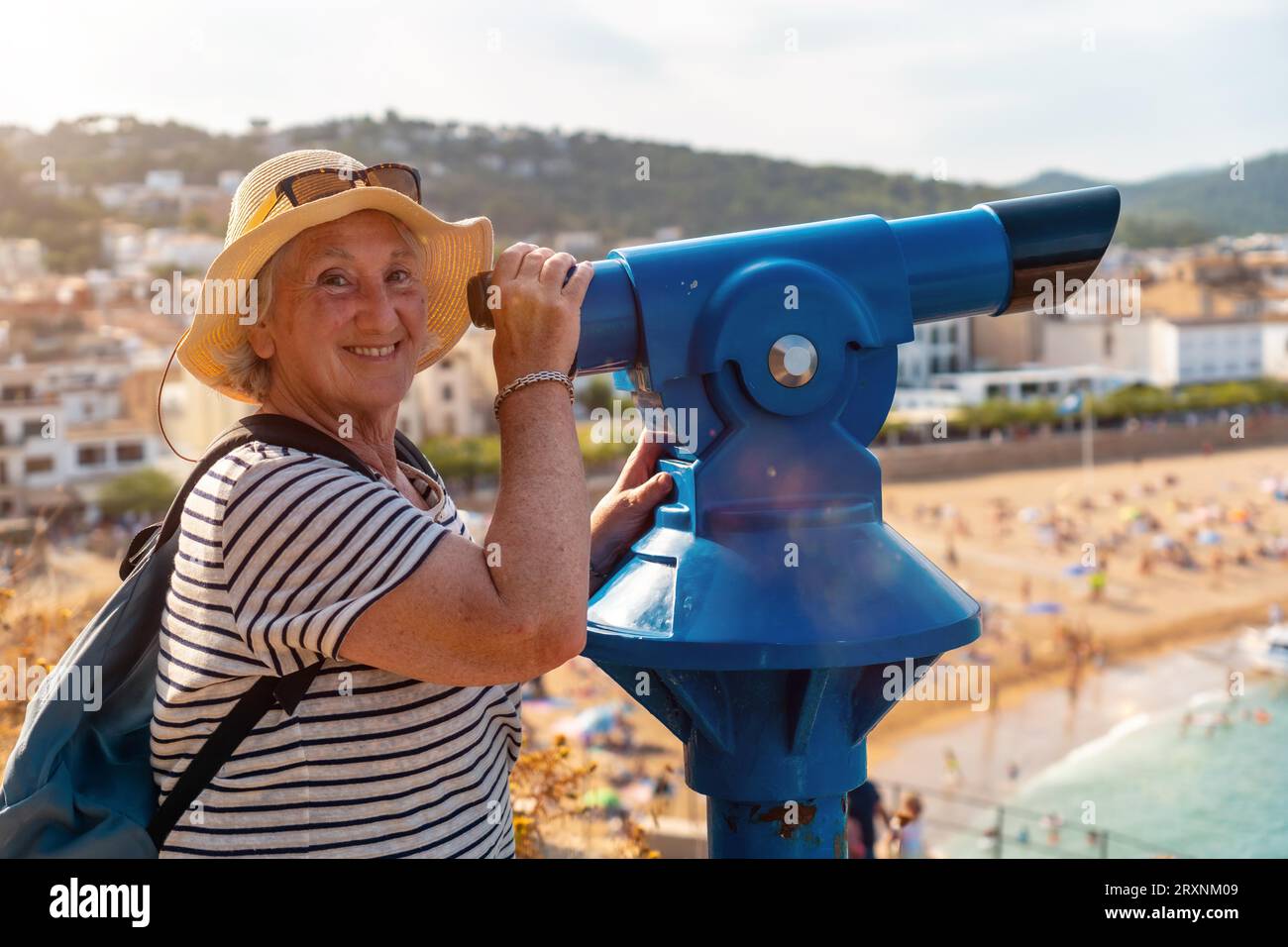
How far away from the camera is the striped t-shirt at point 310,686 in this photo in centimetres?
120

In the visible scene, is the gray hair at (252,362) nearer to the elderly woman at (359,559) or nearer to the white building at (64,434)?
the elderly woman at (359,559)

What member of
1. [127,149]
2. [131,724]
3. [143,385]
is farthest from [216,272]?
[127,149]

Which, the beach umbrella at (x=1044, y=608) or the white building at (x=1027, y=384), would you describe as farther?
the white building at (x=1027, y=384)

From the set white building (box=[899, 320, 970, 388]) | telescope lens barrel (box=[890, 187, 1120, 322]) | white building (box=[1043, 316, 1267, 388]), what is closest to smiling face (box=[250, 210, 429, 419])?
telescope lens barrel (box=[890, 187, 1120, 322])

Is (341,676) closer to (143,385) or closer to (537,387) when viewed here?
(537,387)

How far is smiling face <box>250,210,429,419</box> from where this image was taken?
1382mm

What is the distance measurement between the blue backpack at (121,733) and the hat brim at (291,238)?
123 mm

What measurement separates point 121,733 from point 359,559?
404 mm

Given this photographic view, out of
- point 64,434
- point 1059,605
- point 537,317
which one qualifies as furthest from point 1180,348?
point 537,317

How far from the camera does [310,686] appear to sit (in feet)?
4.18

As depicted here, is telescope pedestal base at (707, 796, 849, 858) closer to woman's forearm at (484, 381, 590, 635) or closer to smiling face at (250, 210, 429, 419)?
woman's forearm at (484, 381, 590, 635)

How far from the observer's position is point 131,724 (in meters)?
1.38

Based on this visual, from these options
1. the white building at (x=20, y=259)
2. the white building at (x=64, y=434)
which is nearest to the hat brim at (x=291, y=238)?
the white building at (x=64, y=434)

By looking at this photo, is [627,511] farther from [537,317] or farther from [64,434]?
[64,434]
